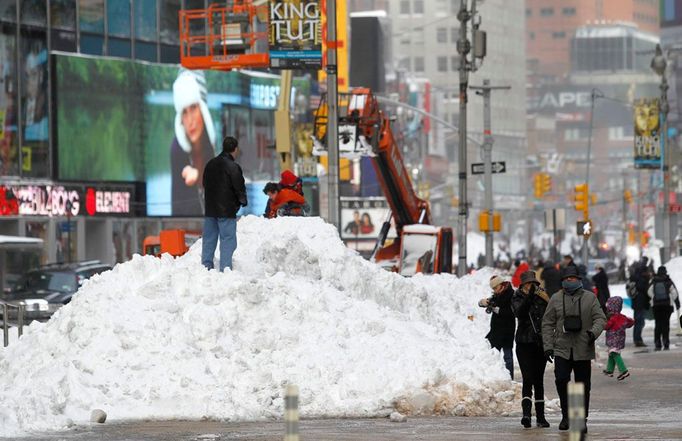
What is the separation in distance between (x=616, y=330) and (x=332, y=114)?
28.7ft

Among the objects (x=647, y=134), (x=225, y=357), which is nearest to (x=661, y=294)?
(x=225, y=357)

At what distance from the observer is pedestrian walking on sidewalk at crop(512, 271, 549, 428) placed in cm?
1742

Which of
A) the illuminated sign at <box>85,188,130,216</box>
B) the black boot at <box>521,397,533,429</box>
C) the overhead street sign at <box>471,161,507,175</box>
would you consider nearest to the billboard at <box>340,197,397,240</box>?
the illuminated sign at <box>85,188,130,216</box>

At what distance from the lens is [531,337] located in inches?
687

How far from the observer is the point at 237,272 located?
20.0m

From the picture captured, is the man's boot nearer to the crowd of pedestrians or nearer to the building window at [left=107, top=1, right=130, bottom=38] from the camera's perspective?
the crowd of pedestrians

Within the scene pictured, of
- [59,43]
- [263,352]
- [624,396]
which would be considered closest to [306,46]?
[624,396]

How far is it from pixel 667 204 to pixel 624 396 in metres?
46.3

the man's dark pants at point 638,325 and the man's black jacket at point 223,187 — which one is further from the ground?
the man's black jacket at point 223,187

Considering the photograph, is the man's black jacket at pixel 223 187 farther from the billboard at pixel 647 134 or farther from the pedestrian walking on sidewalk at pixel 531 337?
the billboard at pixel 647 134

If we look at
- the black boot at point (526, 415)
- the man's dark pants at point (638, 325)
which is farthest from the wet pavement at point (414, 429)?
the man's dark pants at point (638, 325)

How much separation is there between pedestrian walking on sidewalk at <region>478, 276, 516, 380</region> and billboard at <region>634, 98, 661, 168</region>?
49.4 metres

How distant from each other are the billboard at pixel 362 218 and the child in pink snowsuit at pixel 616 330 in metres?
52.7

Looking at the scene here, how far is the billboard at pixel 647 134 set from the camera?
71000mm
